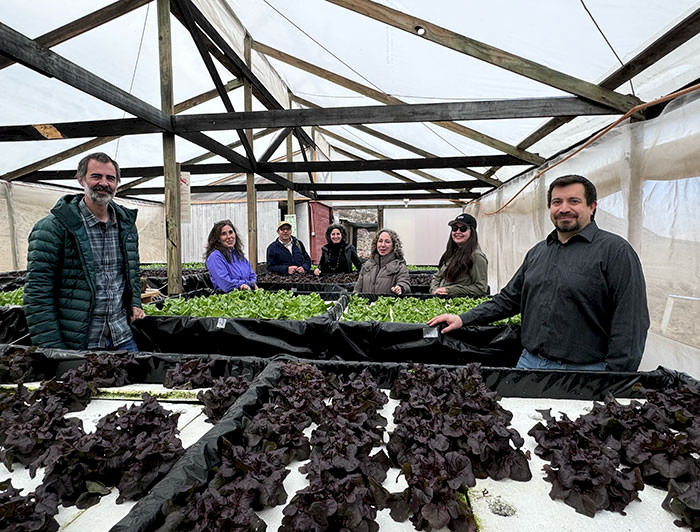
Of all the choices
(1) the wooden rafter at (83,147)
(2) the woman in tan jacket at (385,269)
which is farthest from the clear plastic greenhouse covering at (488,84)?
(2) the woman in tan jacket at (385,269)

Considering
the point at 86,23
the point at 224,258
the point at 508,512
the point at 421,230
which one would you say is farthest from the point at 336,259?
the point at 421,230

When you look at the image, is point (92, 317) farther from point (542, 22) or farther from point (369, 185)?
point (369, 185)

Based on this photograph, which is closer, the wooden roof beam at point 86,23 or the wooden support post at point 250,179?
the wooden roof beam at point 86,23

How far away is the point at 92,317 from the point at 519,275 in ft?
10.7

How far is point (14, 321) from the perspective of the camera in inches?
151

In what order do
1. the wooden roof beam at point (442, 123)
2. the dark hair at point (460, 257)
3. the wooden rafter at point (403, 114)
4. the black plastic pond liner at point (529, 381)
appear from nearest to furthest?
the black plastic pond liner at point (529, 381)
the wooden rafter at point (403, 114)
the dark hair at point (460, 257)
the wooden roof beam at point (442, 123)

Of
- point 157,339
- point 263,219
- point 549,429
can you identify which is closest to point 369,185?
point 263,219

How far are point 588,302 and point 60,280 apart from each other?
3.56m

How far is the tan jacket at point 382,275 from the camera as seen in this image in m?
5.43

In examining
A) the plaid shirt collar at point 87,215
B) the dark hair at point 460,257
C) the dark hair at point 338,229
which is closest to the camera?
the plaid shirt collar at point 87,215

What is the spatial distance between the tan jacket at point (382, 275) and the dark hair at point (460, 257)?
65 centimetres

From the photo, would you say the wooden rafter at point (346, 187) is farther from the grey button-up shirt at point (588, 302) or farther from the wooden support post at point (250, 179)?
the grey button-up shirt at point (588, 302)

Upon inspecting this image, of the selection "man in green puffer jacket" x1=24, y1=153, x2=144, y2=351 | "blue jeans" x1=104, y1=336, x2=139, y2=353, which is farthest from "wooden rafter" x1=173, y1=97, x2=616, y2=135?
"blue jeans" x1=104, y1=336, x2=139, y2=353

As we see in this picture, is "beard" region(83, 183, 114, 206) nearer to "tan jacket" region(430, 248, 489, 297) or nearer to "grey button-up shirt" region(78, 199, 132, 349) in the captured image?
"grey button-up shirt" region(78, 199, 132, 349)
